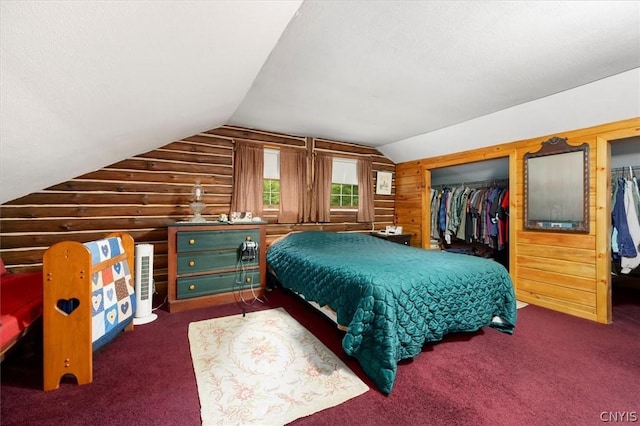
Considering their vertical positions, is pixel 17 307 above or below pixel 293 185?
below

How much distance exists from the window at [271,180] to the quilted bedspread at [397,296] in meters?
1.40

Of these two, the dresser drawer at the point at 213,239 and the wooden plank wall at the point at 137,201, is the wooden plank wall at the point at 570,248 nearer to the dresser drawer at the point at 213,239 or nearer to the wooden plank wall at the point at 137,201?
the wooden plank wall at the point at 137,201

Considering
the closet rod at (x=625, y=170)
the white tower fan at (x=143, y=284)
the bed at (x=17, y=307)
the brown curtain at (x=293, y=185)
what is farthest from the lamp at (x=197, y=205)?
the closet rod at (x=625, y=170)

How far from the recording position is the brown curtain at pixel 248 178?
367cm

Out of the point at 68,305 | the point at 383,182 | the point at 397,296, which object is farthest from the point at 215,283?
the point at 383,182

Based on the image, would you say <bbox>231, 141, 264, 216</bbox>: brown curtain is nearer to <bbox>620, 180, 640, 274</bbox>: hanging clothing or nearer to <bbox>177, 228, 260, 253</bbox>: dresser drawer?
<bbox>177, 228, 260, 253</bbox>: dresser drawer

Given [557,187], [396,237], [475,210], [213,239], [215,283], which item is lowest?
[215,283]

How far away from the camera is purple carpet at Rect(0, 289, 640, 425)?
139 centimetres

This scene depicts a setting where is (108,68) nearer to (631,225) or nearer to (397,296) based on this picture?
(397,296)

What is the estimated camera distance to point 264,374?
5.67ft

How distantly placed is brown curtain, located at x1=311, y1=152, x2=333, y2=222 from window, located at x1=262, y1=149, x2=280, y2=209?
616 millimetres

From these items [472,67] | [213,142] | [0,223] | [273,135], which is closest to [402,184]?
[273,135]

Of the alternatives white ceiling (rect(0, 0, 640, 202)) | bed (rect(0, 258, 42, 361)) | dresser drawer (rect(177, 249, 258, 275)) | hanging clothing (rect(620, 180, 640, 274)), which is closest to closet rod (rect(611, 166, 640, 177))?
hanging clothing (rect(620, 180, 640, 274))

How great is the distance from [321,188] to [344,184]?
0.53 metres
